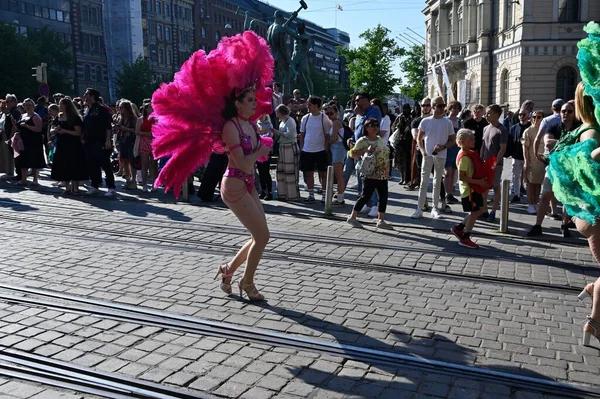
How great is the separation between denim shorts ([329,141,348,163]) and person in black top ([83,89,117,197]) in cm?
468

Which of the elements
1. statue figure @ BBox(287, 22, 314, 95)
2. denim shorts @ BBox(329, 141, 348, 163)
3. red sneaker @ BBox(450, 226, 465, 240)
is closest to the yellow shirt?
red sneaker @ BBox(450, 226, 465, 240)

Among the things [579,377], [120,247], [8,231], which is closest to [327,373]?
[579,377]

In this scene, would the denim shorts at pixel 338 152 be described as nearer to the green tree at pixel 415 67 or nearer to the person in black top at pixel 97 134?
the person in black top at pixel 97 134

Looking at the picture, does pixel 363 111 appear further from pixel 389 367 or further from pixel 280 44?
pixel 280 44

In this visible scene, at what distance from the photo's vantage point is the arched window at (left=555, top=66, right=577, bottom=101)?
4572 centimetres

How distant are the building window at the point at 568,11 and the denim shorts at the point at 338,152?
1535 inches

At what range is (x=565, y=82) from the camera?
46062 millimetres

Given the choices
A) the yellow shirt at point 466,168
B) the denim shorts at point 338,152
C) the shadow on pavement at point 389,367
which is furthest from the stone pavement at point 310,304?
the denim shorts at point 338,152

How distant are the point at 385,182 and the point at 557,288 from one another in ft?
12.0

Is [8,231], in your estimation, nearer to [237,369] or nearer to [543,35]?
[237,369]

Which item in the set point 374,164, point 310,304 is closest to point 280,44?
point 374,164

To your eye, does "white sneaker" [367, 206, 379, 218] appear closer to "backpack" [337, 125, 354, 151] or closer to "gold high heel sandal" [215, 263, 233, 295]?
"backpack" [337, 125, 354, 151]

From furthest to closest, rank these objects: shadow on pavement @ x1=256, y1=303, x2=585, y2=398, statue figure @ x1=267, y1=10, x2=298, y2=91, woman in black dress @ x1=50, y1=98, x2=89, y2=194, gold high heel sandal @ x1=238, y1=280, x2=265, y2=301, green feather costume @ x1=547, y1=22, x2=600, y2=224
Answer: statue figure @ x1=267, y1=10, x2=298, y2=91
woman in black dress @ x1=50, y1=98, x2=89, y2=194
gold high heel sandal @ x1=238, y1=280, x2=265, y2=301
green feather costume @ x1=547, y1=22, x2=600, y2=224
shadow on pavement @ x1=256, y1=303, x2=585, y2=398

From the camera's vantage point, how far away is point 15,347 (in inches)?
191
